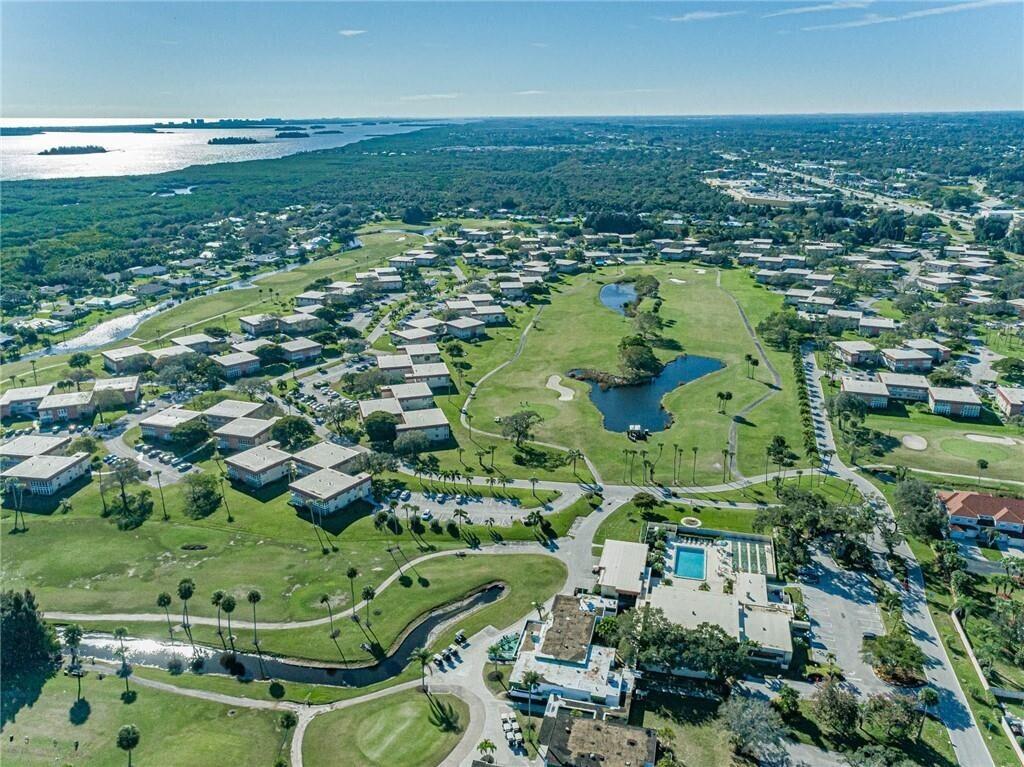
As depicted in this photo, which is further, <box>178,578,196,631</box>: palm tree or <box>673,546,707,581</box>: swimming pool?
<box>673,546,707,581</box>: swimming pool

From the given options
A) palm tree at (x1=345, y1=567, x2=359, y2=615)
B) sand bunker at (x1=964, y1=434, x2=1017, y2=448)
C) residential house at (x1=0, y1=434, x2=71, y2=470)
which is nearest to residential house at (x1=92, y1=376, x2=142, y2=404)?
residential house at (x1=0, y1=434, x2=71, y2=470)

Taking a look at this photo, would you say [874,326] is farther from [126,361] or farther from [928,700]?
[126,361]

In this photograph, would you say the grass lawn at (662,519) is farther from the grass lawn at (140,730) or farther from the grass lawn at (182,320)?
the grass lawn at (182,320)

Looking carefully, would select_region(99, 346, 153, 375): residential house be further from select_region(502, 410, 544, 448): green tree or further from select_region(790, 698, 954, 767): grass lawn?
select_region(790, 698, 954, 767): grass lawn

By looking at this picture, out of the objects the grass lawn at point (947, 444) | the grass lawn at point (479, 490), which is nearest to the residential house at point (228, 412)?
the grass lawn at point (479, 490)

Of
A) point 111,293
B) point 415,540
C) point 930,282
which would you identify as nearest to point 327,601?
point 415,540

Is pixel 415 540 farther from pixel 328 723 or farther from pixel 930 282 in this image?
pixel 930 282
